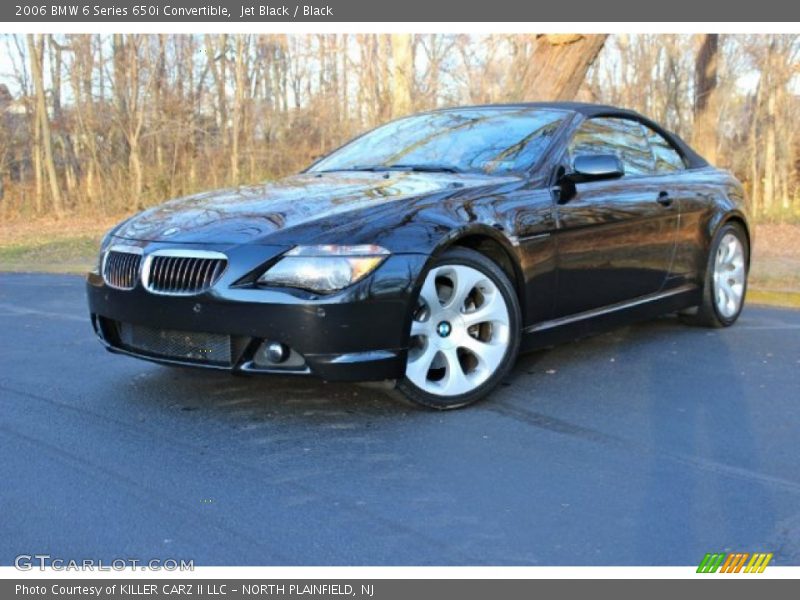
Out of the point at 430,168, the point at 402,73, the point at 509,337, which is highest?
the point at 402,73

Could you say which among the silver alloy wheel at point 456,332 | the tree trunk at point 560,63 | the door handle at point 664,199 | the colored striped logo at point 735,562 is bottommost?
the colored striped logo at point 735,562

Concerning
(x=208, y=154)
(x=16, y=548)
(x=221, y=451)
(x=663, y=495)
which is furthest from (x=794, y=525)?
(x=208, y=154)

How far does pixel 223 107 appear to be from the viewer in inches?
→ 944

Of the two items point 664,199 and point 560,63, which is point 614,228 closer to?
point 664,199

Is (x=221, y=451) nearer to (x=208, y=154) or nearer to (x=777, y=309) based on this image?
(x=777, y=309)

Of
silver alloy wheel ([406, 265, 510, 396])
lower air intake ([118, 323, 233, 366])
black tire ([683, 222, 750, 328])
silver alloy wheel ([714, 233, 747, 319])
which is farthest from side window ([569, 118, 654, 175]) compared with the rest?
lower air intake ([118, 323, 233, 366])

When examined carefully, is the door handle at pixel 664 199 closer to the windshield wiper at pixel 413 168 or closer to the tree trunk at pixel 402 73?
the windshield wiper at pixel 413 168

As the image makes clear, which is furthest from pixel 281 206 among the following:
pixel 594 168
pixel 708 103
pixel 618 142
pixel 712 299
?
pixel 708 103

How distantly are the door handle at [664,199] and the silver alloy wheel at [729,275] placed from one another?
34.7 inches

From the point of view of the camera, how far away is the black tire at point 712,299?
6.51m

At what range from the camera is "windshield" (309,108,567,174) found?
530 centimetres

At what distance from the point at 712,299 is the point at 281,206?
3491mm

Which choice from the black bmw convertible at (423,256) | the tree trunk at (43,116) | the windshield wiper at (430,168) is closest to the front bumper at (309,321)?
the black bmw convertible at (423,256)

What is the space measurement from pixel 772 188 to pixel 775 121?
1.94 meters
